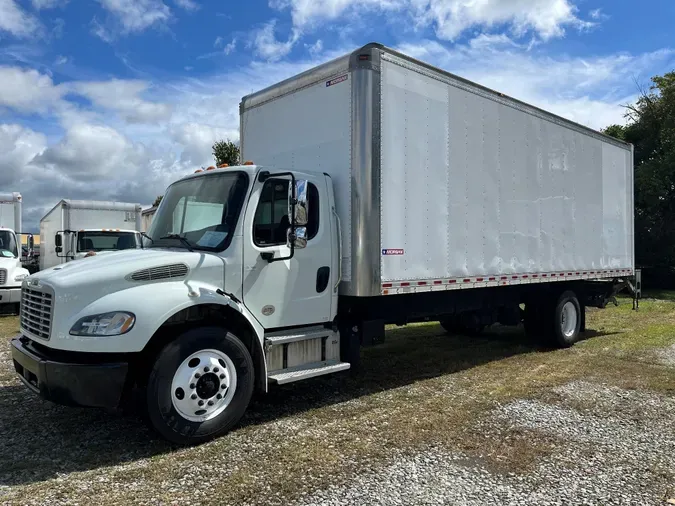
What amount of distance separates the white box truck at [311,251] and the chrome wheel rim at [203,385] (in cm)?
1

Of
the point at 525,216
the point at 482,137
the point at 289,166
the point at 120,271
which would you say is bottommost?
the point at 120,271

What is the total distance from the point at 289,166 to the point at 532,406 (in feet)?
12.8

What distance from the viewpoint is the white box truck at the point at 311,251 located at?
14.7 ft

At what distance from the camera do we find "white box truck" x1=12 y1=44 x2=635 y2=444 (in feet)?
14.7

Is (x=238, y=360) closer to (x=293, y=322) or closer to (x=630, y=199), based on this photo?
(x=293, y=322)

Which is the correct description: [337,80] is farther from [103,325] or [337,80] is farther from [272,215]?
[103,325]

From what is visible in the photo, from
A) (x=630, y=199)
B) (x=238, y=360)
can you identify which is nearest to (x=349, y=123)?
(x=238, y=360)

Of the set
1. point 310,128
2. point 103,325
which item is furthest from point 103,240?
point 103,325

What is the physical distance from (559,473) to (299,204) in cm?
318

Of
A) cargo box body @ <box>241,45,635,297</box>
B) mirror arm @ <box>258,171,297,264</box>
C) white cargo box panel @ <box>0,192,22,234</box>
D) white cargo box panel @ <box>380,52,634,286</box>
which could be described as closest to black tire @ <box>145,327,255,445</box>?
mirror arm @ <box>258,171,297,264</box>

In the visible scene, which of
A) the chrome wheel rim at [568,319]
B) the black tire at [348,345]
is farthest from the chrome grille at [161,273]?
the chrome wheel rim at [568,319]

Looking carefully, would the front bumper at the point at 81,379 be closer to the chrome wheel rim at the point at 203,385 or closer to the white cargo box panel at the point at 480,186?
the chrome wheel rim at the point at 203,385

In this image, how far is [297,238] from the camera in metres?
5.34

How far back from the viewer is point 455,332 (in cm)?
1060
